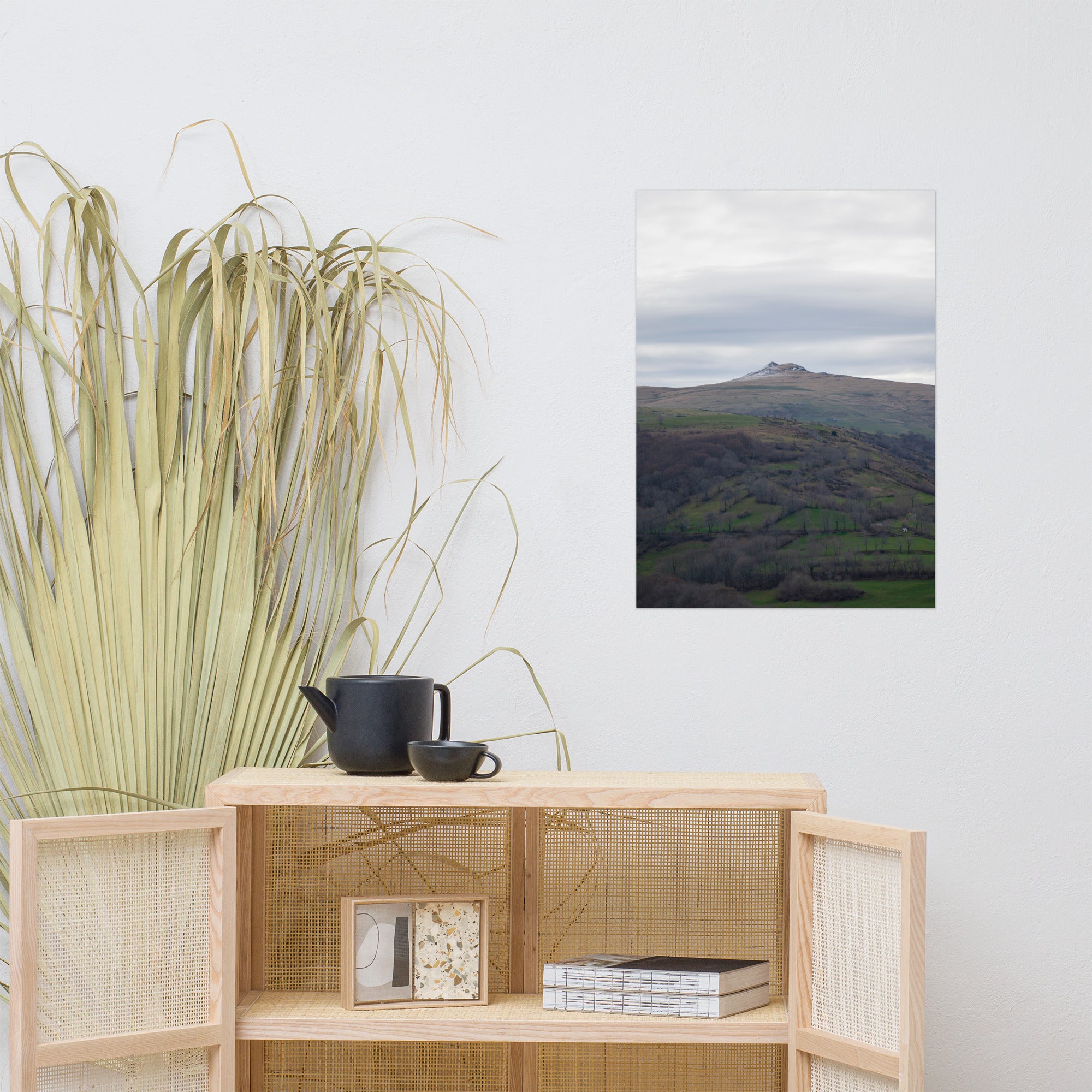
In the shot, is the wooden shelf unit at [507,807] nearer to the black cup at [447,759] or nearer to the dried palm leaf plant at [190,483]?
the black cup at [447,759]

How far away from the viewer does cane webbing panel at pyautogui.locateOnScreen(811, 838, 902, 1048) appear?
1232 mm

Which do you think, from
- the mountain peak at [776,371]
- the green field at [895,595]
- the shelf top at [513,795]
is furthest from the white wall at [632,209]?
the shelf top at [513,795]

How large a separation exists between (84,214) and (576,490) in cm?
94

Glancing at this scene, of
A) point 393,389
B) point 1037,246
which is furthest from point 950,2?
point 393,389

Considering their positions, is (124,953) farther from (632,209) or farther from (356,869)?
(632,209)

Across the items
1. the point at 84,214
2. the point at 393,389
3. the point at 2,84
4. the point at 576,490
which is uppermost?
the point at 2,84

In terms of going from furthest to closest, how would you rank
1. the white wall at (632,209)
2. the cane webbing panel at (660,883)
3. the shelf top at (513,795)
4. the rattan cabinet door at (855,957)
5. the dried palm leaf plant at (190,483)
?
1. the white wall at (632,209)
2. the dried palm leaf plant at (190,483)
3. the cane webbing panel at (660,883)
4. the shelf top at (513,795)
5. the rattan cabinet door at (855,957)

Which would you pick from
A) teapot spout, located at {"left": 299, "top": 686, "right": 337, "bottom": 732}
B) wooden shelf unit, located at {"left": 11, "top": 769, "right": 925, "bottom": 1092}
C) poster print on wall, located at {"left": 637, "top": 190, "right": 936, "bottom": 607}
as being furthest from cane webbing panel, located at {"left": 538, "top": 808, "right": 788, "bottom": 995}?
poster print on wall, located at {"left": 637, "top": 190, "right": 936, "bottom": 607}

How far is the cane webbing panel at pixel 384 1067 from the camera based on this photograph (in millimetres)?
1530

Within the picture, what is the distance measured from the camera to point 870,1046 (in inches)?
49.0

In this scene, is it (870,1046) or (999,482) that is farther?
(999,482)

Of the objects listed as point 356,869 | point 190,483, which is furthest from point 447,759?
point 190,483

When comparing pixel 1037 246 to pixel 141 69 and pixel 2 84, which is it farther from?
pixel 2 84

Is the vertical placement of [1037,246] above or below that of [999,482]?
above
